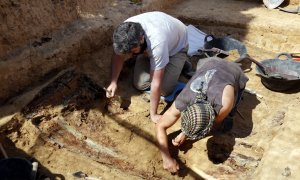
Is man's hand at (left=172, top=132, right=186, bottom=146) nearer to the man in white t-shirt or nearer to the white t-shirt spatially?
the man in white t-shirt

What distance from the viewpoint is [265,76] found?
443 centimetres

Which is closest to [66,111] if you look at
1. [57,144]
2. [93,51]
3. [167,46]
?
[57,144]

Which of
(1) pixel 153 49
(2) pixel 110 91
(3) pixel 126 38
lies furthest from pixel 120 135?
(3) pixel 126 38

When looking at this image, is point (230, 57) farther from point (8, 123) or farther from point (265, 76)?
point (8, 123)

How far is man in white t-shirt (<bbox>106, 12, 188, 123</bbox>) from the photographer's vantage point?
348cm

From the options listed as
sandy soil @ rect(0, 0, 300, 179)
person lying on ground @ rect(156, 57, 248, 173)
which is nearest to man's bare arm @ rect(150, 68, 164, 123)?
sandy soil @ rect(0, 0, 300, 179)

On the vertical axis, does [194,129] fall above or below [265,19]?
above

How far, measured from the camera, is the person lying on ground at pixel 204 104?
307 cm

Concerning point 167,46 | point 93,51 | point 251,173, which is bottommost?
point 251,173

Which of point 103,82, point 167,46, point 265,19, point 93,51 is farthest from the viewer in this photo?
point 265,19

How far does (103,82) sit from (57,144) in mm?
1102

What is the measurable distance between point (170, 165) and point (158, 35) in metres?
1.48

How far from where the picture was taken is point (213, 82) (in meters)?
3.43

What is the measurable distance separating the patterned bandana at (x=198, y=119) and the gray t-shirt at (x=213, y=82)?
19 cm
